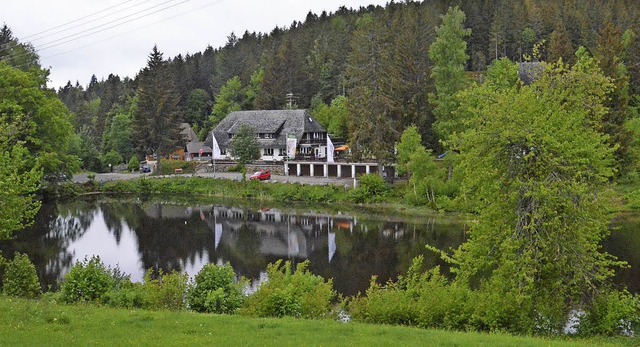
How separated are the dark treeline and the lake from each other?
41.1 ft

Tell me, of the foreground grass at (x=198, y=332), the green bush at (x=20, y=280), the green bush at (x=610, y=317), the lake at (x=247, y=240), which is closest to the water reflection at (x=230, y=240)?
the lake at (x=247, y=240)

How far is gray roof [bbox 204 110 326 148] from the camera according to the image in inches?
2761

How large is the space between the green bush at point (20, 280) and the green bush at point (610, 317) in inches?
692

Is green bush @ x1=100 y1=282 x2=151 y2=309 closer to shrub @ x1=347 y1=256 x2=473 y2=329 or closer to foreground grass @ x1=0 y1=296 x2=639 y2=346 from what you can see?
foreground grass @ x1=0 y1=296 x2=639 y2=346

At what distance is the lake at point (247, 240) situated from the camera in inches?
1193

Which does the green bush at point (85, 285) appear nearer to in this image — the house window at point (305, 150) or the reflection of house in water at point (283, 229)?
the reflection of house in water at point (283, 229)

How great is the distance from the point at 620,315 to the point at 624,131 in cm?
3600

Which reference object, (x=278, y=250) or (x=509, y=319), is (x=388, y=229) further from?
(x=509, y=319)

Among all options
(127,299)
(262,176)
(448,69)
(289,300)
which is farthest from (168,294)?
(448,69)

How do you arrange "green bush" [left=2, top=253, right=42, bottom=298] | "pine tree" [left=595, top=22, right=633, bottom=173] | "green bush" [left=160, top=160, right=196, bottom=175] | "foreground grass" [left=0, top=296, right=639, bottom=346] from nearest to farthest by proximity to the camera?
"foreground grass" [left=0, top=296, right=639, bottom=346]
"green bush" [left=2, top=253, right=42, bottom=298]
"pine tree" [left=595, top=22, right=633, bottom=173]
"green bush" [left=160, top=160, right=196, bottom=175]

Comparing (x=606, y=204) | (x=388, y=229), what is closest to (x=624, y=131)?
(x=388, y=229)

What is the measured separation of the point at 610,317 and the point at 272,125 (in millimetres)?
57924

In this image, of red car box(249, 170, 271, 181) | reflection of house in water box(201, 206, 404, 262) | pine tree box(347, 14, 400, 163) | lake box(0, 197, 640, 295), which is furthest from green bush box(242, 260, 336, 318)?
red car box(249, 170, 271, 181)

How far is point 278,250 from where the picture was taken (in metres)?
35.4
